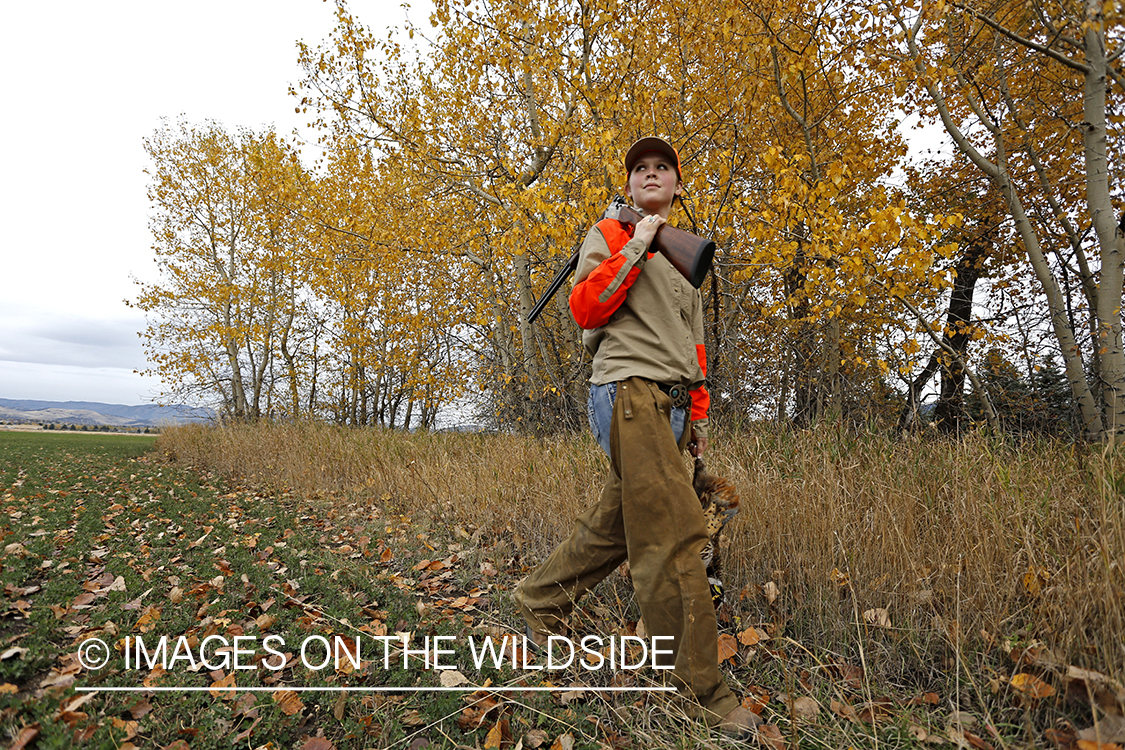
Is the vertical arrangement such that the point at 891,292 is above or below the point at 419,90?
below

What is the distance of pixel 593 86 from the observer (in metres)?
7.04

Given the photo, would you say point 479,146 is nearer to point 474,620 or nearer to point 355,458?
point 355,458

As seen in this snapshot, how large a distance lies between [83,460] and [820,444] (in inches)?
529

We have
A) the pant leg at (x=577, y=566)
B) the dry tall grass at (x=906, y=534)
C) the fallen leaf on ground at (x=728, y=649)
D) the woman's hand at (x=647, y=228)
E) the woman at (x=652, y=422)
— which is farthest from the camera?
the fallen leaf on ground at (x=728, y=649)

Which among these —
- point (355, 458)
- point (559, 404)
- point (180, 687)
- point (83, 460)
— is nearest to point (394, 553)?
point (180, 687)

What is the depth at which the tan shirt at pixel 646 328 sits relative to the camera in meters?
2.04

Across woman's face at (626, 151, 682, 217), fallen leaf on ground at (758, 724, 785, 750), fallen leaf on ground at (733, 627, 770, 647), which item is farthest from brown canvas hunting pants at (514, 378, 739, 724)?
woman's face at (626, 151, 682, 217)

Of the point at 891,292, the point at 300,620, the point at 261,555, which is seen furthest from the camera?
the point at 891,292

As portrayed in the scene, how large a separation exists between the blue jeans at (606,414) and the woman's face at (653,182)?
81cm

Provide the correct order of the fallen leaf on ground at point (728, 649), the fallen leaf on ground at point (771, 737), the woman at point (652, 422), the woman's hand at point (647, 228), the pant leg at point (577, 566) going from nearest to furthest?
the fallen leaf on ground at point (771, 737) → the woman at point (652, 422) → the woman's hand at point (647, 228) → the pant leg at point (577, 566) → the fallen leaf on ground at point (728, 649)
